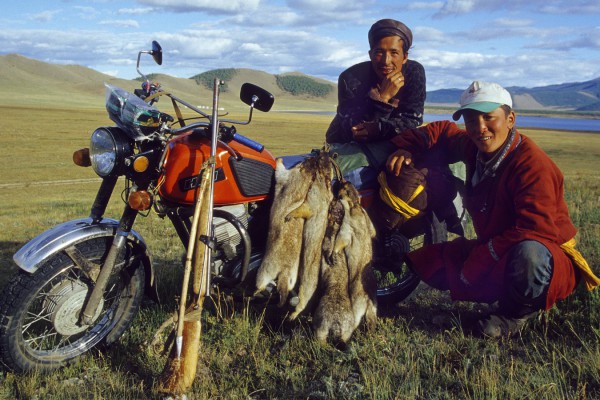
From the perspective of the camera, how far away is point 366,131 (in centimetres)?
450

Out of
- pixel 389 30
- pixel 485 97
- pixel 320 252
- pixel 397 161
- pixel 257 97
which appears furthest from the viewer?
pixel 389 30

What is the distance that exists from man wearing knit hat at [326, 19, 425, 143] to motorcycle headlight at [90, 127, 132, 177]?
6.33 feet

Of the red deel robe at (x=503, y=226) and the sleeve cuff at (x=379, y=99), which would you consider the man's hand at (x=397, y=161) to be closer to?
the red deel robe at (x=503, y=226)

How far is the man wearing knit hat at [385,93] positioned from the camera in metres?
4.55

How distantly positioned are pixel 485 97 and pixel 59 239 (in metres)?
2.89

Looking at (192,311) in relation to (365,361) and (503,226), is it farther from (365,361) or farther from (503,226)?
(503,226)

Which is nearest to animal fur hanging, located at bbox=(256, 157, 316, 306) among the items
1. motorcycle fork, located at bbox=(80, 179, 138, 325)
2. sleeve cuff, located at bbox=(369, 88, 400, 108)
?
motorcycle fork, located at bbox=(80, 179, 138, 325)

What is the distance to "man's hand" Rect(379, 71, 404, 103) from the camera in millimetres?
4613

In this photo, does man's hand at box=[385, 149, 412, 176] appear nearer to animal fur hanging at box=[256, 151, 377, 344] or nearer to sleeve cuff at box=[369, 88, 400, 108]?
animal fur hanging at box=[256, 151, 377, 344]

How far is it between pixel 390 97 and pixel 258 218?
5.19 feet

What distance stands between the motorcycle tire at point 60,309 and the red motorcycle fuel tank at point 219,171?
0.61 metres

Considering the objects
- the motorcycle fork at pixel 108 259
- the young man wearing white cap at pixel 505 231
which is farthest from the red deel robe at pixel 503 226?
the motorcycle fork at pixel 108 259

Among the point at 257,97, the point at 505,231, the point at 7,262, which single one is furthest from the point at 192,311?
the point at 7,262

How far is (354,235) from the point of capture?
153 inches
